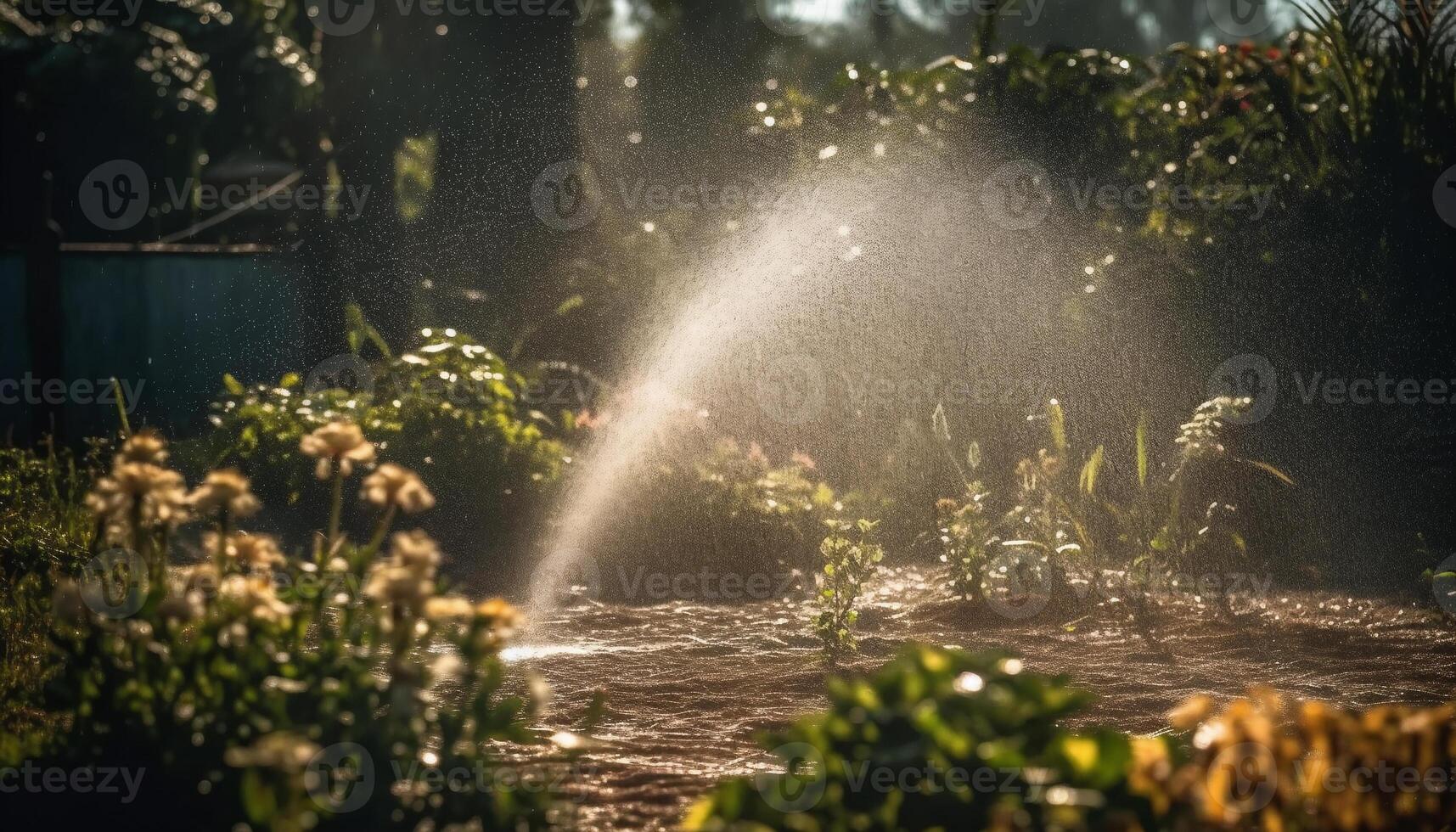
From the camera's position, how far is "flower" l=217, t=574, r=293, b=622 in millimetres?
2395

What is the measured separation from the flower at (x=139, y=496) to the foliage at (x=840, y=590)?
2.58 m

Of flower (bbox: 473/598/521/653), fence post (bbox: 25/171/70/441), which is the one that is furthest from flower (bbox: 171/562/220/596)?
fence post (bbox: 25/171/70/441)

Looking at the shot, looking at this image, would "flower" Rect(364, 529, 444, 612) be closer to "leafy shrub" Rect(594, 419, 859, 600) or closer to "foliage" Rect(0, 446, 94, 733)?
"foliage" Rect(0, 446, 94, 733)

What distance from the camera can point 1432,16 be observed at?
6988 mm

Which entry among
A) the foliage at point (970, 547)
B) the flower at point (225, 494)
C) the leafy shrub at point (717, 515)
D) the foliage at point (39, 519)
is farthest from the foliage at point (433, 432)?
the flower at point (225, 494)

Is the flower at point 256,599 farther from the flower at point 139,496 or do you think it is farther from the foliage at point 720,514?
the foliage at point 720,514

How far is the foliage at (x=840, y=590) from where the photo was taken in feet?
15.8

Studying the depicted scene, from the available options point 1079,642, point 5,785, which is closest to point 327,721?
point 5,785

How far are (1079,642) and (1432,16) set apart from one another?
4.18m

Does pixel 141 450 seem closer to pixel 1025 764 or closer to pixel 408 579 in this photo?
pixel 408 579

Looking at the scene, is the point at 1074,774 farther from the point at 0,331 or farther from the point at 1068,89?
the point at 0,331

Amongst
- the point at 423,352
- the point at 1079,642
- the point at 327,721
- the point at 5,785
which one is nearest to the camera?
the point at 327,721

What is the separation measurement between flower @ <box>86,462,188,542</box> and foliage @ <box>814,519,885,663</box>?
8.46 feet

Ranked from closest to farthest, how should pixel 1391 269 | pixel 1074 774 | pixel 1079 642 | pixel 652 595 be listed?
pixel 1074 774 < pixel 1079 642 < pixel 652 595 < pixel 1391 269
